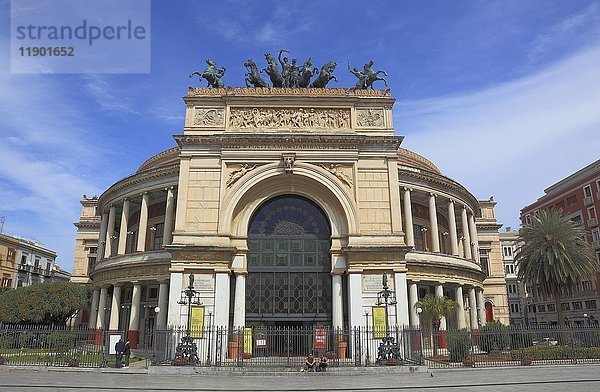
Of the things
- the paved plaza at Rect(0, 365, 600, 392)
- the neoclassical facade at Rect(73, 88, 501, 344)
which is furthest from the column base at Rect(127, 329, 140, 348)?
the paved plaza at Rect(0, 365, 600, 392)

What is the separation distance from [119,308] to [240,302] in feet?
54.9

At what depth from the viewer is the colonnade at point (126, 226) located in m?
38.8

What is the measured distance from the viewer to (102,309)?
4194cm

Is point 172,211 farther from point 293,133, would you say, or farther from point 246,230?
point 293,133

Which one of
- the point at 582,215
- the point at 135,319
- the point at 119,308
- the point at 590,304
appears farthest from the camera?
the point at 582,215

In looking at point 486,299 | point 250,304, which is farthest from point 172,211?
point 486,299

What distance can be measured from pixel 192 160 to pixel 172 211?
30.5 ft

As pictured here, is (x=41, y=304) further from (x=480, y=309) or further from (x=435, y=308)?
(x=480, y=309)

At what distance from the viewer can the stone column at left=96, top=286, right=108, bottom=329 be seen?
41562 mm

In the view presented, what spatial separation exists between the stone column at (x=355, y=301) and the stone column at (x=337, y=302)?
0.68m

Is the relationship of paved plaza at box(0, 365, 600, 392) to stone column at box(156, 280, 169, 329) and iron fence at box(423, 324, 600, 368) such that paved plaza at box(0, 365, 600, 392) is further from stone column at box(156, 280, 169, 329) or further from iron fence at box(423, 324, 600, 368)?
stone column at box(156, 280, 169, 329)

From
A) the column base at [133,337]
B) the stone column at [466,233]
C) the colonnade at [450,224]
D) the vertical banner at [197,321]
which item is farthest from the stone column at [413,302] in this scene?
the column base at [133,337]

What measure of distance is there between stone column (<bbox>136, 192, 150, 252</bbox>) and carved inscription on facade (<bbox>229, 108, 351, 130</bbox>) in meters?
13.3

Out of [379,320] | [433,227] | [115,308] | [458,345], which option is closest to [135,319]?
[115,308]
